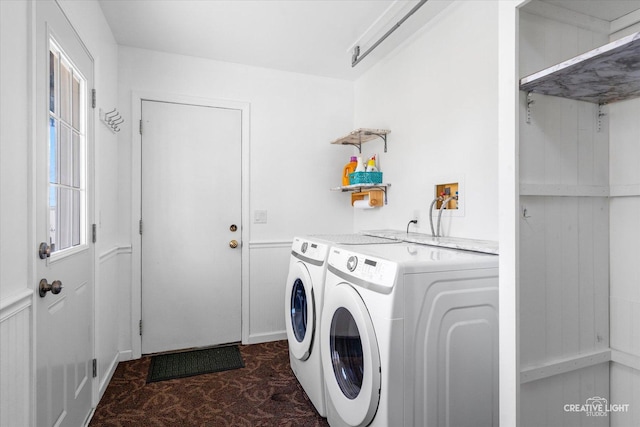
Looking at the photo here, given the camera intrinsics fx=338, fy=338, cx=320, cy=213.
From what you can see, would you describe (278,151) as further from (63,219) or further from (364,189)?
(63,219)

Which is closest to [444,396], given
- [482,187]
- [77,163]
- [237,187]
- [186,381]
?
[482,187]

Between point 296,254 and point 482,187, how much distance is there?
1.22 meters

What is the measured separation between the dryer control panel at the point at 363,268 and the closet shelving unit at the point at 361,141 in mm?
1237

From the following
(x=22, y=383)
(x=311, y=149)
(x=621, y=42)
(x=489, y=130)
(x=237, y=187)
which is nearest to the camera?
(x=621, y=42)

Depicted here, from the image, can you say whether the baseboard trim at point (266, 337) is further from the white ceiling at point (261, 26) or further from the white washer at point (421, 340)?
the white ceiling at point (261, 26)

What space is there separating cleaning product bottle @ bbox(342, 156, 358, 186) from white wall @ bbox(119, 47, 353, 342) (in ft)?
0.46

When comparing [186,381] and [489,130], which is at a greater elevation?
[489,130]

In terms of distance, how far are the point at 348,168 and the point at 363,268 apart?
1.84 m

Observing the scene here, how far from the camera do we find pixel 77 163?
5.79 feet

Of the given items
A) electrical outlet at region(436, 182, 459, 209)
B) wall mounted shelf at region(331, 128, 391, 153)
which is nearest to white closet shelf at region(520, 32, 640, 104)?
electrical outlet at region(436, 182, 459, 209)

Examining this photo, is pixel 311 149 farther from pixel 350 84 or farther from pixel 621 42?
pixel 621 42

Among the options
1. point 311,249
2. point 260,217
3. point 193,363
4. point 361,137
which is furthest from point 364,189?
point 193,363

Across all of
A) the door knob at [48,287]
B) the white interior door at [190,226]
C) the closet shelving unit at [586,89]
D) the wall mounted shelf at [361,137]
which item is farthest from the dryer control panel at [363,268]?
the white interior door at [190,226]

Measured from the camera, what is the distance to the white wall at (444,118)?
1900 mm
